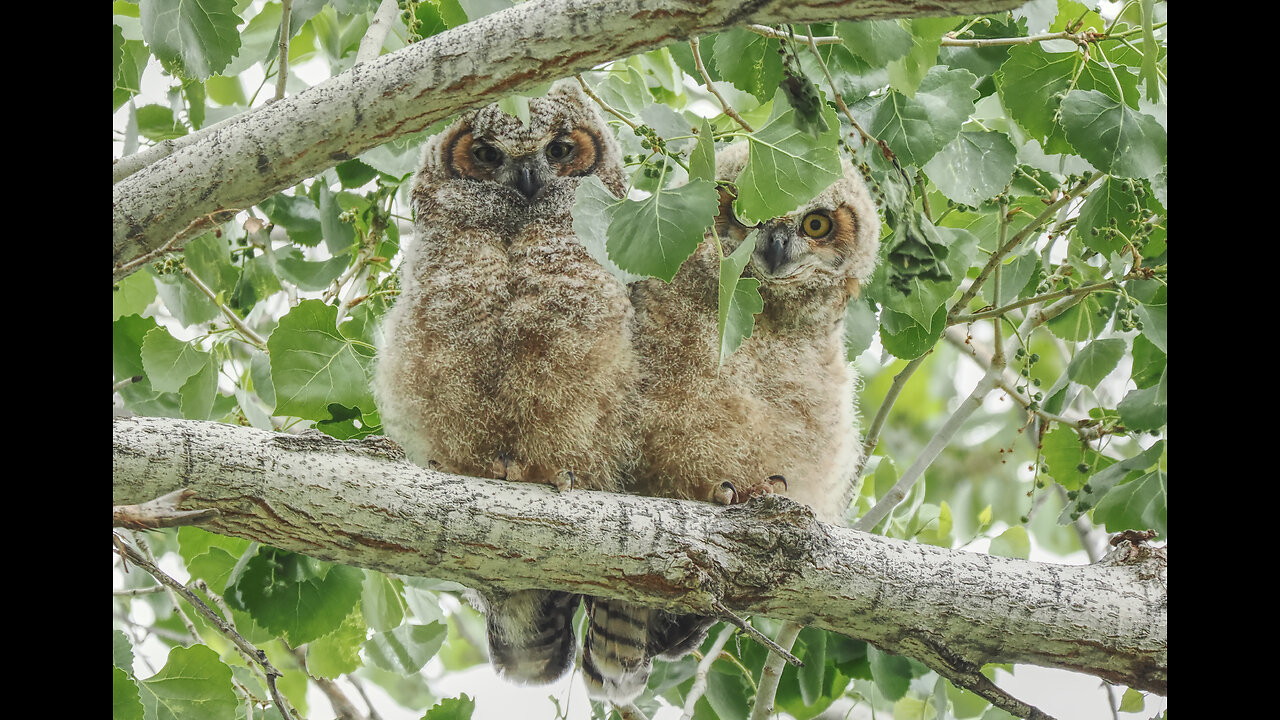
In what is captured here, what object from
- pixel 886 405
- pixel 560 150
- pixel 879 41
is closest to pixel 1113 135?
pixel 879 41

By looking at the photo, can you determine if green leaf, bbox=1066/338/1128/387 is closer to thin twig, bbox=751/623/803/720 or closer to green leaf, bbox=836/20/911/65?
thin twig, bbox=751/623/803/720

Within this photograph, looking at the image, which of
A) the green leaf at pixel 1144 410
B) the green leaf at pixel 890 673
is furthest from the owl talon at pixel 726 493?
the green leaf at pixel 1144 410

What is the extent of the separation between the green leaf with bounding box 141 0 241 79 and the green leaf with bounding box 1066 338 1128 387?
1.90 metres

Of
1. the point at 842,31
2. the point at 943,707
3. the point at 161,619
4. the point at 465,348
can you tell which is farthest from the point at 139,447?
the point at 161,619

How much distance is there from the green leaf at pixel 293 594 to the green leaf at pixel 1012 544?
167cm

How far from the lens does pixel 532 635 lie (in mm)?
2201

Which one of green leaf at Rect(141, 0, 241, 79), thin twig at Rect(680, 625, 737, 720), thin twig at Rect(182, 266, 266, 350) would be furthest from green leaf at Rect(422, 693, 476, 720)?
green leaf at Rect(141, 0, 241, 79)

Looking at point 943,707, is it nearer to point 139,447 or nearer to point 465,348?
point 465,348

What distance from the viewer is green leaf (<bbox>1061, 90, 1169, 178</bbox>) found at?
185 cm

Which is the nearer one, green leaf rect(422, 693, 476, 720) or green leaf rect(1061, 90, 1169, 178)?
green leaf rect(1061, 90, 1169, 178)

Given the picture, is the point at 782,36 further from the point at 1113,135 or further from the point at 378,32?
the point at 378,32

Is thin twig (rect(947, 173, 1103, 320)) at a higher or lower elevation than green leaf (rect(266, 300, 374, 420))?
higher

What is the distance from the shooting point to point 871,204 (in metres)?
2.25

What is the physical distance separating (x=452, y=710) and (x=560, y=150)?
119 centimetres
